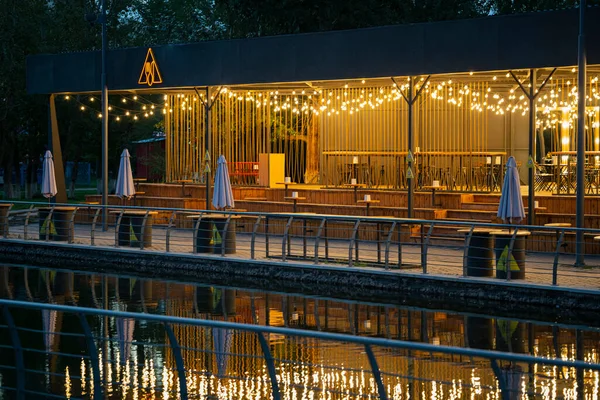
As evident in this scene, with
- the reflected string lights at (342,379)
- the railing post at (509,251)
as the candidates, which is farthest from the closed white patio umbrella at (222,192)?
the reflected string lights at (342,379)

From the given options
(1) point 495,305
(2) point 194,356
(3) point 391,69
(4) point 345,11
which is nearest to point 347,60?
(3) point 391,69

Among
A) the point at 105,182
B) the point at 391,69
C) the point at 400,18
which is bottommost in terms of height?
the point at 105,182

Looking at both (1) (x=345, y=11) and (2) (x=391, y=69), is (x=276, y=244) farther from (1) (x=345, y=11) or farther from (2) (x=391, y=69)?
(1) (x=345, y=11)

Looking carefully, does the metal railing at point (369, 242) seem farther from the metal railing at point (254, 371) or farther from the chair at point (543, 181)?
the metal railing at point (254, 371)

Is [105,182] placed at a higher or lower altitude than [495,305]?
higher

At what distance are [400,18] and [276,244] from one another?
86.1 ft

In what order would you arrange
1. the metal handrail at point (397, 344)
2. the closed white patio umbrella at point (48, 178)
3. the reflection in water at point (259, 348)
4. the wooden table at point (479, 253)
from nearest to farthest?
the metal handrail at point (397, 344) < the reflection in water at point (259, 348) < the wooden table at point (479, 253) < the closed white patio umbrella at point (48, 178)

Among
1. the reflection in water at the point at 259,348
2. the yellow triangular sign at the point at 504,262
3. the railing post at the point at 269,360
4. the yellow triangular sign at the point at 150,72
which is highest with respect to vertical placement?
the yellow triangular sign at the point at 150,72

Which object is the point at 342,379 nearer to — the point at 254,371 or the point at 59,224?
the point at 254,371

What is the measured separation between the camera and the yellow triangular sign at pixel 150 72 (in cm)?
2892

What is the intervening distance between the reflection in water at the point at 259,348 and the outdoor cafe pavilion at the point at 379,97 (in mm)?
7135

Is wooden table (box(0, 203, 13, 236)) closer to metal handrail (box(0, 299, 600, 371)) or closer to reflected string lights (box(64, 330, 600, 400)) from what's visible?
reflected string lights (box(64, 330, 600, 400))

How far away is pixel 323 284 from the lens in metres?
19.6

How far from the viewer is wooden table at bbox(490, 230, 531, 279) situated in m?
17.9
